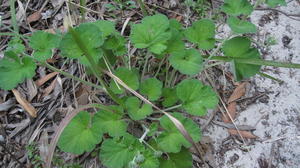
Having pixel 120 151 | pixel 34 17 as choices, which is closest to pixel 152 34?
pixel 120 151

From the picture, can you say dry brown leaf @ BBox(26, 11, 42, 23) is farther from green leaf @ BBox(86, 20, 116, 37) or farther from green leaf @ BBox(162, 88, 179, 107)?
green leaf @ BBox(162, 88, 179, 107)

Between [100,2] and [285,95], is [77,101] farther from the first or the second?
[285,95]

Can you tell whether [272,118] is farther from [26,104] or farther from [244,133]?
[26,104]

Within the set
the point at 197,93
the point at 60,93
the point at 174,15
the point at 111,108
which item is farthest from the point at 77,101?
the point at 174,15

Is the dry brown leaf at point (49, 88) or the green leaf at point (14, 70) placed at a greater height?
the green leaf at point (14, 70)

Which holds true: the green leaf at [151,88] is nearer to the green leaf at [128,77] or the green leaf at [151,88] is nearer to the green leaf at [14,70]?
the green leaf at [128,77]

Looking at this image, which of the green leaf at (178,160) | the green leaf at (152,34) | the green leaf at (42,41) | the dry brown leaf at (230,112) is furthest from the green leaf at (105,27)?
the dry brown leaf at (230,112)

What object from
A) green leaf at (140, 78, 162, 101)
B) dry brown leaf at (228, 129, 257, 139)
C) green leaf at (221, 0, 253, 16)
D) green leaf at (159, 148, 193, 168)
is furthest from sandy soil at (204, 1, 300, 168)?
green leaf at (221, 0, 253, 16)
